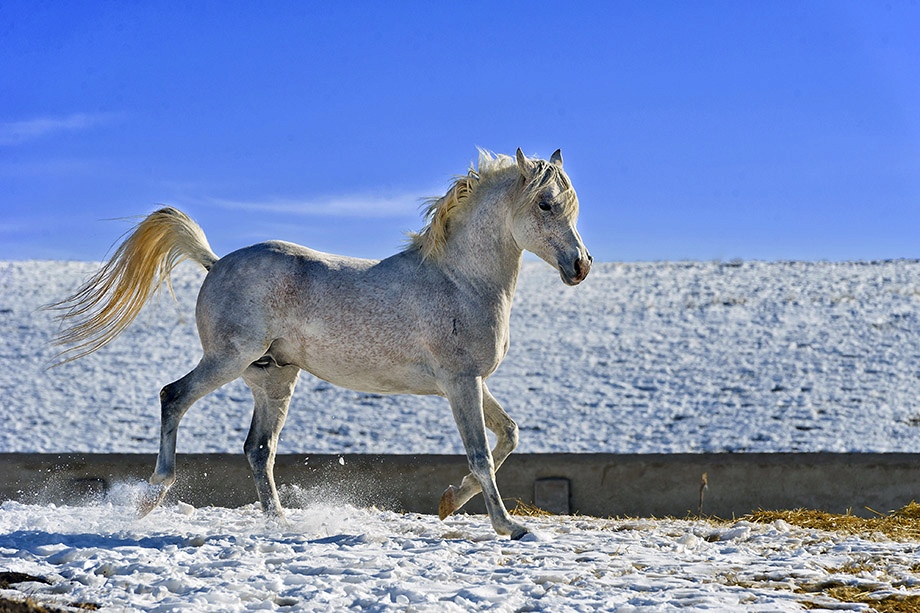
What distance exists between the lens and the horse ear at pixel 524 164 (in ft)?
16.4

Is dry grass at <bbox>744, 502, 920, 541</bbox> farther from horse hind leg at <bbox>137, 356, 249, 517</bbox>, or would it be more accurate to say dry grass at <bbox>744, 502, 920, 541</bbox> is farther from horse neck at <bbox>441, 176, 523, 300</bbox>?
horse hind leg at <bbox>137, 356, 249, 517</bbox>

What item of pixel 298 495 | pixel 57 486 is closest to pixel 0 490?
pixel 57 486

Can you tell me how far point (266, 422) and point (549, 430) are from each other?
20.0ft

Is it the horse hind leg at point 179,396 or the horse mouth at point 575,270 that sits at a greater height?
the horse mouth at point 575,270

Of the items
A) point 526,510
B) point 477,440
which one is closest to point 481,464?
point 477,440

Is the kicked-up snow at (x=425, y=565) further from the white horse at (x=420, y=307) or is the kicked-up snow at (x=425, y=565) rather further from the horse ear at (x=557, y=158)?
the horse ear at (x=557, y=158)

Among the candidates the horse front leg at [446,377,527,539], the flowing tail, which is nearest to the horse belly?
the horse front leg at [446,377,527,539]

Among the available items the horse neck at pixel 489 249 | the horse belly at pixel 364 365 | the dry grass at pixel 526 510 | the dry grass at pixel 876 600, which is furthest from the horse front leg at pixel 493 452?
the dry grass at pixel 876 600

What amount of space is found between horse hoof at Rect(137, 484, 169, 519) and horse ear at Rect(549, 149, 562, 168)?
2.80 metres

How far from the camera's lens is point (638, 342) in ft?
46.9

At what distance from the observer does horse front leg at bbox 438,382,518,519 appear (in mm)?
5301

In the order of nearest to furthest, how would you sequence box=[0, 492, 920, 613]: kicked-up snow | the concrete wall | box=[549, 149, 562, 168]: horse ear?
box=[0, 492, 920, 613]: kicked-up snow < box=[549, 149, 562, 168]: horse ear < the concrete wall

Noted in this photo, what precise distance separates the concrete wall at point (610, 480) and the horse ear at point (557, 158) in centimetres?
265

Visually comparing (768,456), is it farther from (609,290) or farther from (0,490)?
(609,290)
